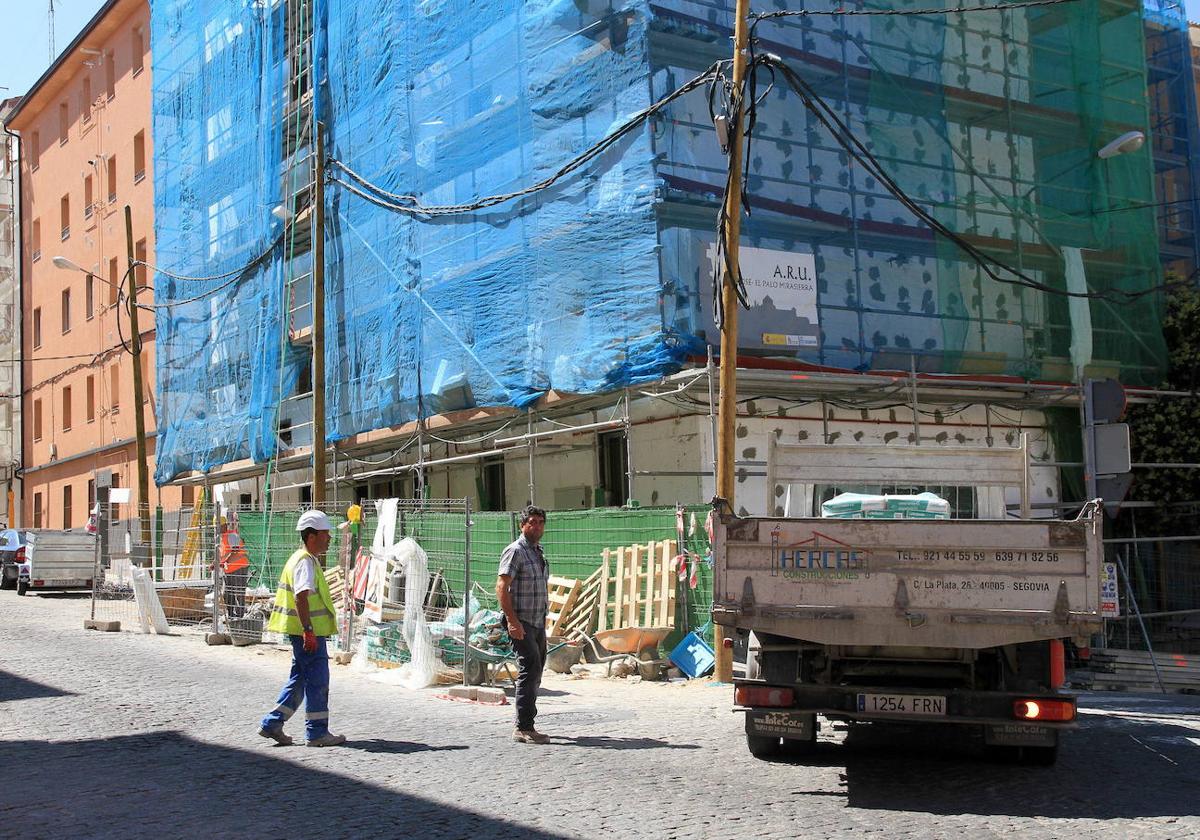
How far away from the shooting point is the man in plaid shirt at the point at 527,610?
29.6 feet

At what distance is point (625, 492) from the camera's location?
1966 centimetres

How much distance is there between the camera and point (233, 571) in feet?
58.3

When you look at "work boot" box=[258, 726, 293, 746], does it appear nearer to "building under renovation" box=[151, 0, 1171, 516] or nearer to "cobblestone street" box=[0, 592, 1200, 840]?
"cobblestone street" box=[0, 592, 1200, 840]

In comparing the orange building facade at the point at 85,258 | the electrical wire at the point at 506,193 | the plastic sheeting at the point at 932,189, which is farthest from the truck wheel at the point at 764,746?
the orange building facade at the point at 85,258

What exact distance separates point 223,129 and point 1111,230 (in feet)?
61.5

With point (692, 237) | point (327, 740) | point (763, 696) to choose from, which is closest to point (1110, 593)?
point (692, 237)

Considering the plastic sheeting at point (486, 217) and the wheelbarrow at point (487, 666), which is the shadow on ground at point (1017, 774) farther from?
the plastic sheeting at point (486, 217)

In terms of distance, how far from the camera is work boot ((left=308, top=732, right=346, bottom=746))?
8664 mm

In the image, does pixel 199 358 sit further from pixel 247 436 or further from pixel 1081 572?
pixel 1081 572

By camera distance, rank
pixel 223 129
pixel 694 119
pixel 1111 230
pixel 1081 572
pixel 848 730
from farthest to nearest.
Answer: pixel 223 129
pixel 1111 230
pixel 694 119
pixel 848 730
pixel 1081 572

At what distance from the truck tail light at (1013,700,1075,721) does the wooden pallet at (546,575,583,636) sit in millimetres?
7842

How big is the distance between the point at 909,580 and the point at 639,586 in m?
7.06

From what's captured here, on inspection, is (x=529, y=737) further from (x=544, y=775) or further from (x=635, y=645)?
(x=635, y=645)

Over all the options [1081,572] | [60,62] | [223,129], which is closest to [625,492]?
[1081,572]
